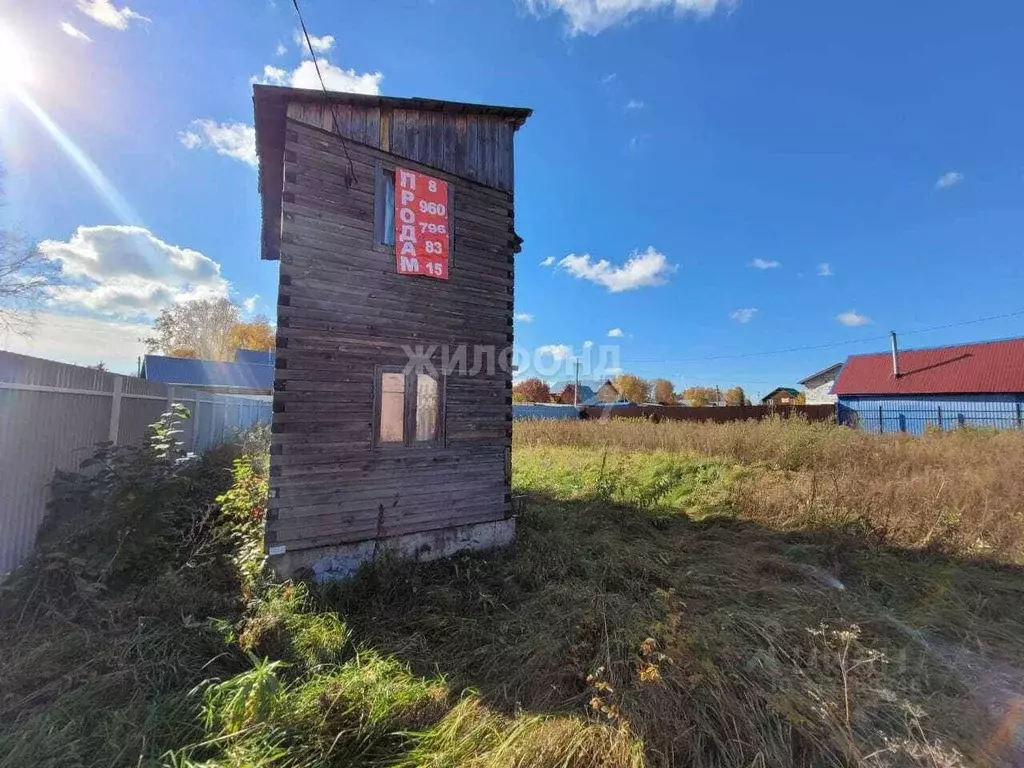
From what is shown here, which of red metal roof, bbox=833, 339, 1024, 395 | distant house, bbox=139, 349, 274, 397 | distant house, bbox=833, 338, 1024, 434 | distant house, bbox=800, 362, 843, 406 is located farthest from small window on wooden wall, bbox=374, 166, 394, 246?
distant house, bbox=800, 362, 843, 406

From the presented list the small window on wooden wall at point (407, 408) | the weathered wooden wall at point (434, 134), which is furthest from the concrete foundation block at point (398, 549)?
the weathered wooden wall at point (434, 134)

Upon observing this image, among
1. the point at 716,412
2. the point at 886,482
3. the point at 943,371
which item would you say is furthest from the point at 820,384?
the point at 886,482

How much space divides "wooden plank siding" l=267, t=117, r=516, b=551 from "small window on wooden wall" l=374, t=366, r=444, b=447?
0.09 meters

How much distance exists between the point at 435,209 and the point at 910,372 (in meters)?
29.3

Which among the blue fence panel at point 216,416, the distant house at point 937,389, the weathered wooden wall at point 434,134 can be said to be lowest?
the blue fence panel at point 216,416

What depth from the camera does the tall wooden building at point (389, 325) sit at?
532cm

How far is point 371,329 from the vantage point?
228 inches

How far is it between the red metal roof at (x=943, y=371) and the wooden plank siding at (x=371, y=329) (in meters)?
26.6

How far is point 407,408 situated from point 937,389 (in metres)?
28.6

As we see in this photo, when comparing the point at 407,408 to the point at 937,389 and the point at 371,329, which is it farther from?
the point at 937,389

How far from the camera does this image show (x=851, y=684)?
307cm

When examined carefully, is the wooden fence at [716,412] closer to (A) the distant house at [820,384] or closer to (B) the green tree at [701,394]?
(A) the distant house at [820,384]

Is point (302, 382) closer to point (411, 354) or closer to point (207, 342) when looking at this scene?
point (411, 354)

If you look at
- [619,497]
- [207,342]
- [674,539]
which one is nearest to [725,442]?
[619,497]
